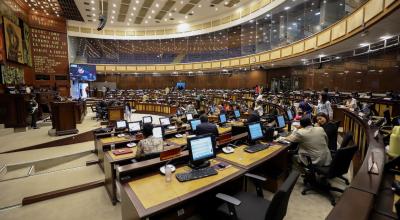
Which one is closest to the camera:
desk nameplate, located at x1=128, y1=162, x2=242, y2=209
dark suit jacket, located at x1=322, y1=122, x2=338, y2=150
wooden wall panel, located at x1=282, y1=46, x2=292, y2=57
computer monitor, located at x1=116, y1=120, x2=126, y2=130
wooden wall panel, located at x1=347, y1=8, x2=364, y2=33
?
desk nameplate, located at x1=128, y1=162, x2=242, y2=209

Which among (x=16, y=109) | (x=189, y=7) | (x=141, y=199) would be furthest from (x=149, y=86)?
(x=141, y=199)

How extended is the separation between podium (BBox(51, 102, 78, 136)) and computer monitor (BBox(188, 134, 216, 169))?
7217 millimetres

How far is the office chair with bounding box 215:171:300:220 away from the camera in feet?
5.45

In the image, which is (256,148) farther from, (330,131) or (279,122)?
(279,122)

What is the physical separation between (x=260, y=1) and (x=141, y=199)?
16156 millimetres

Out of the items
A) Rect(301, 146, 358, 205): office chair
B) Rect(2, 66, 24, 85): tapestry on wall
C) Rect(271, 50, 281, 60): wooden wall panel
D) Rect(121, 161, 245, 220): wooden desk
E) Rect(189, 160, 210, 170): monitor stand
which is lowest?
Rect(301, 146, 358, 205): office chair

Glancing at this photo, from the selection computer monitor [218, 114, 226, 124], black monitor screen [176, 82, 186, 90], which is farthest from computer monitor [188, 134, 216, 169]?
black monitor screen [176, 82, 186, 90]

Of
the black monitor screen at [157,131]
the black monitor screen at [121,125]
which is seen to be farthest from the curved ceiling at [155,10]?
the black monitor screen at [157,131]

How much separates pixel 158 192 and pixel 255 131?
2.35 meters

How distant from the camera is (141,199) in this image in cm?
201

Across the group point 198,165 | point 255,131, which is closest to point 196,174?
point 198,165

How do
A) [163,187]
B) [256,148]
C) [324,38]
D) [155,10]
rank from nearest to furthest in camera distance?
1. [163,187]
2. [256,148]
3. [324,38]
4. [155,10]

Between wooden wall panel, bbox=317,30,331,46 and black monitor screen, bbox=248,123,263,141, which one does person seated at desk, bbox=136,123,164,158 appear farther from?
wooden wall panel, bbox=317,30,331,46

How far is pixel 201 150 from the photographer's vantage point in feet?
9.32
